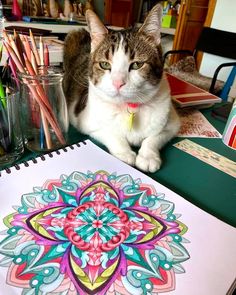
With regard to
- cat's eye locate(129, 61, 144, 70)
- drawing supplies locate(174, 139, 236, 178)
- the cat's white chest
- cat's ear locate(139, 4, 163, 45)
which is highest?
cat's ear locate(139, 4, 163, 45)

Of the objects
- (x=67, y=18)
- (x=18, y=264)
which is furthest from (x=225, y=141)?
(x=67, y=18)

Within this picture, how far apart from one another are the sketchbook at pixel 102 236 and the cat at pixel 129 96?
12 centimetres

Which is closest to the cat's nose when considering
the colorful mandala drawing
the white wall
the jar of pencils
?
the jar of pencils

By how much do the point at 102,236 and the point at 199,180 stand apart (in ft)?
0.92

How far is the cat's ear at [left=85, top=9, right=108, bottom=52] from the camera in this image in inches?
25.9

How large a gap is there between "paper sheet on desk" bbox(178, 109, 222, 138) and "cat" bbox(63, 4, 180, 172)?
0.17 feet

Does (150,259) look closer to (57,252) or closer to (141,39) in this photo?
(57,252)

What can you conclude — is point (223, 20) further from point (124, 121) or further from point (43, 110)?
point (43, 110)

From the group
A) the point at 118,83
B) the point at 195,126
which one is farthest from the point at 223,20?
the point at 118,83

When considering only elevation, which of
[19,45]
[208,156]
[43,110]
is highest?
[19,45]

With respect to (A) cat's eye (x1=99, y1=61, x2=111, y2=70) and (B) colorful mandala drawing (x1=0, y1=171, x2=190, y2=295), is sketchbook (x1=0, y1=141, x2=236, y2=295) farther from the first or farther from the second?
(A) cat's eye (x1=99, y1=61, x2=111, y2=70)

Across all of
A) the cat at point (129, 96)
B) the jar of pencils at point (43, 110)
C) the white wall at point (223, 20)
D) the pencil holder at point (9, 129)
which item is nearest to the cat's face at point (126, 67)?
the cat at point (129, 96)

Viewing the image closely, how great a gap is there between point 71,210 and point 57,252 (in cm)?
9

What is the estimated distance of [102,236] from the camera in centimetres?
40
